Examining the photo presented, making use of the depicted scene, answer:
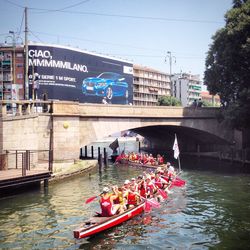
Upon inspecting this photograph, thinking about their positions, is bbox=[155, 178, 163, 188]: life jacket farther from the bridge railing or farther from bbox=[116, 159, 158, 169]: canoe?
the bridge railing

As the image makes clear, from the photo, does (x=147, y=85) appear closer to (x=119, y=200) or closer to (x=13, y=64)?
(x=13, y=64)

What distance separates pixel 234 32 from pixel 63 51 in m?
42.5

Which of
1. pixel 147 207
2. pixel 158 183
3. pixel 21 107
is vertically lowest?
pixel 147 207

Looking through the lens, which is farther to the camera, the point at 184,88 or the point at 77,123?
the point at 184,88

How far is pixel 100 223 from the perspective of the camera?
16828mm

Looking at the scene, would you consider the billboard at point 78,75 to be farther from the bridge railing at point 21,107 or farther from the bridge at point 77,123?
the bridge railing at point 21,107

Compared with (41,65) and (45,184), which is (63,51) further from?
(45,184)

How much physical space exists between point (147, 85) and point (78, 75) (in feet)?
168

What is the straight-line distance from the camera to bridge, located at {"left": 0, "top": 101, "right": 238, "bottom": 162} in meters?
31.3

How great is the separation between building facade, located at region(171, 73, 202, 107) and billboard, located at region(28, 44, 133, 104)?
45.9 metres

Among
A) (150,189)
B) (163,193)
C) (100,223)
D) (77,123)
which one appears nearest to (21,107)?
(77,123)

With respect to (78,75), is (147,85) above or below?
above

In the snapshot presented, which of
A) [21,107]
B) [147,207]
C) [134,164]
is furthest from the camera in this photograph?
[134,164]

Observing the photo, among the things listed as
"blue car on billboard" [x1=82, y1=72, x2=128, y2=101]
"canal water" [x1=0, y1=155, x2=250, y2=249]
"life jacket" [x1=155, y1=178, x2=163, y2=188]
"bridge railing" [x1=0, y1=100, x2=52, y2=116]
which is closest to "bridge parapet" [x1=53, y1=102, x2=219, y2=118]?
"bridge railing" [x1=0, y1=100, x2=52, y2=116]
